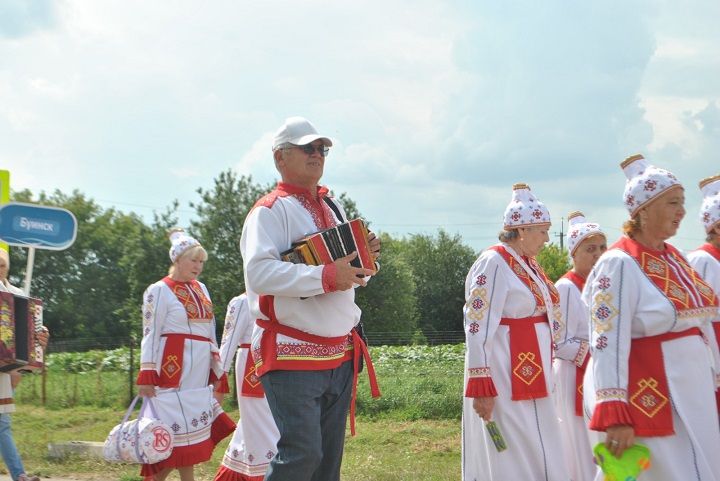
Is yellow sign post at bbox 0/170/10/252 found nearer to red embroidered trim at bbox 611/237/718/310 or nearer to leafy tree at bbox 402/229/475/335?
red embroidered trim at bbox 611/237/718/310

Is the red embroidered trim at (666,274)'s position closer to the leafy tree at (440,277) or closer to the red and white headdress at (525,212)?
the red and white headdress at (525,212)

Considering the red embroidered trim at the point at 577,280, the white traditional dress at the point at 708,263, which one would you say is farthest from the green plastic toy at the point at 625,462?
the red embroidered trim at the point at 577,280

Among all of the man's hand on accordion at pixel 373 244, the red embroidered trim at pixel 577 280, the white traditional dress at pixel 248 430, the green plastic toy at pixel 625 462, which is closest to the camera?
the green plastic toy at pixel 625 462

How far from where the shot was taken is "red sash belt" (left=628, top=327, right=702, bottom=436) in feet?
13.9

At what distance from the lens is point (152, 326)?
8188 mm

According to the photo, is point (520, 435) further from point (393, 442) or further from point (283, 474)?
point (393, 442)

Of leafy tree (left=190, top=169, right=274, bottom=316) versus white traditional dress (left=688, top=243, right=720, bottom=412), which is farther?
leafy tree (left=190, top=169, right=274, bottom=316)

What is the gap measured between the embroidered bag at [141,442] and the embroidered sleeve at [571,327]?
332 centimetres

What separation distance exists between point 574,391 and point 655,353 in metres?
2.64

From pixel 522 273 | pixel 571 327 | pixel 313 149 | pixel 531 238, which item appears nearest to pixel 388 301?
pixel 571 327

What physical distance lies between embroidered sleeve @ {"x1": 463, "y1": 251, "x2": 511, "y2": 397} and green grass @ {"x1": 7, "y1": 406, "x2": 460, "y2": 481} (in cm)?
274

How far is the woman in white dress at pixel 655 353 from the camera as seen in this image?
424 centimetres

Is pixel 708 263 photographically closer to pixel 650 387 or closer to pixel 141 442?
pixel 650 387

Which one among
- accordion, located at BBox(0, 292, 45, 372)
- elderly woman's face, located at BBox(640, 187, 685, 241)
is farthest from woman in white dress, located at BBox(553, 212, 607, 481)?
accordion, located at BBox(0, 292, 45, 372)
